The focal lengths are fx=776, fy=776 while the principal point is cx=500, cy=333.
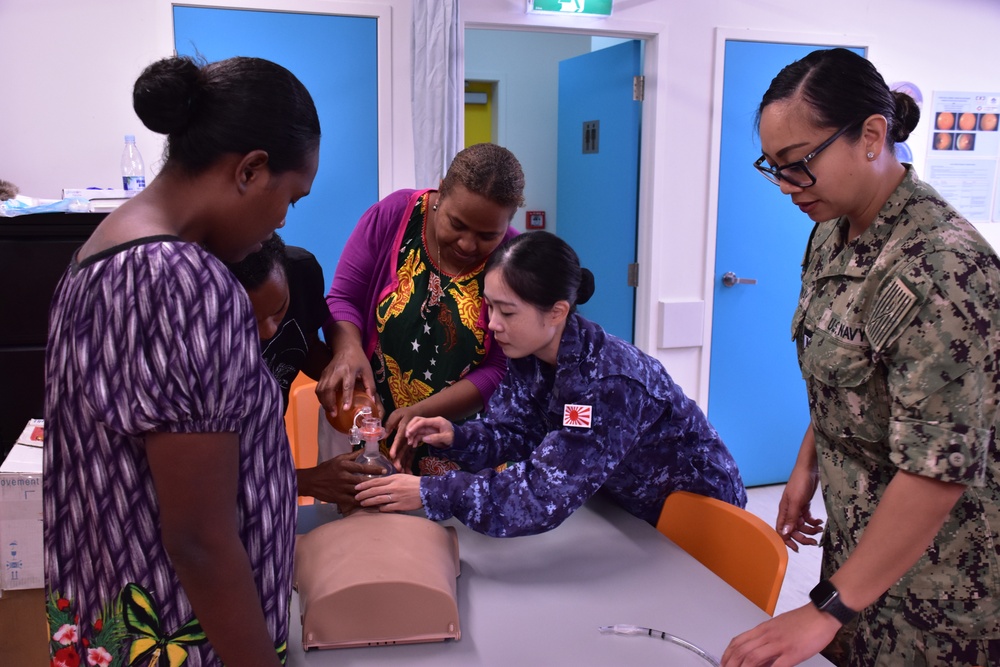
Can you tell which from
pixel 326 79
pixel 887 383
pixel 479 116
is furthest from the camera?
pixel 479 116

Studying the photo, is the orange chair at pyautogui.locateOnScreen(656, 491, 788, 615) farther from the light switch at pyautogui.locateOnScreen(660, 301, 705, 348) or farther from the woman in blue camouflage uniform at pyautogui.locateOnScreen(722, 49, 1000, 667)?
the light switch at pyautogui.locateOnScreen(660, 301, 705, 348)

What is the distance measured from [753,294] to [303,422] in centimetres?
245

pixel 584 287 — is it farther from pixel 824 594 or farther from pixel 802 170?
pixel 824 594

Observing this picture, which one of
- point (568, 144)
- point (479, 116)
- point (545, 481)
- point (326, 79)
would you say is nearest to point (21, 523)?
point (545, 481)

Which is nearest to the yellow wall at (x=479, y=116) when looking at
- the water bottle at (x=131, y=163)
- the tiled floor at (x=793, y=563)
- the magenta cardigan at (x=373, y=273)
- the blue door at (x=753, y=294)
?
the blue door at (x=753, y=294)

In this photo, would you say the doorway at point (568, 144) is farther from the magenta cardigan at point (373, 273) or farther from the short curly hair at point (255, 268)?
the short curly hair at point (255, 268)

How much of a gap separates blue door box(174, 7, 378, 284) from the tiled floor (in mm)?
2057

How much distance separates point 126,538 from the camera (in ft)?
2.74

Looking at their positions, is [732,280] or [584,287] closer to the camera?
[584,287]

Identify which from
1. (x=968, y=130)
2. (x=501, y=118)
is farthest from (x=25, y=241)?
(x=968, y=130)

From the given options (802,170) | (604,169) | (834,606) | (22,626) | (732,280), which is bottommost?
(22,626)

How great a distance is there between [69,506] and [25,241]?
1790 millimetres

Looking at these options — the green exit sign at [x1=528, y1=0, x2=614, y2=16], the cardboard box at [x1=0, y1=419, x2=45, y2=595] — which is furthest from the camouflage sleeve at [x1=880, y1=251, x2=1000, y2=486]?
the green exit sign at [x1=528, y1=0, x2=614, y2=16]

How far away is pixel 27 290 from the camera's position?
92.0 inches
